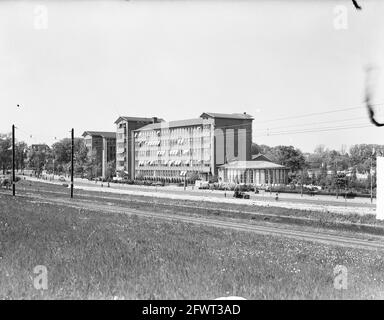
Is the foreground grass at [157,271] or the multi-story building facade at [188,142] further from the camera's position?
the multi-story building facade at [188,142]

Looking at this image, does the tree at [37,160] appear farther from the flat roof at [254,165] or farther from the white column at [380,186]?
the white column at [380,186]

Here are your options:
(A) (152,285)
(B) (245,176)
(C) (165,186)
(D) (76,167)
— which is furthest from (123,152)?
(A) (152,285)

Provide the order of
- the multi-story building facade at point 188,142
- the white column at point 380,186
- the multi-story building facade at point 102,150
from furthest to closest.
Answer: the multi-story building facade at point 102,150 → the multi-story building facade at point 188,142 → the white column at point 380,186

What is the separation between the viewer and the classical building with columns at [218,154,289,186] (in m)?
79.0

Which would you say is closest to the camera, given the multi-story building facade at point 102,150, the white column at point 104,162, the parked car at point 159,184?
the parked car at point 159,184

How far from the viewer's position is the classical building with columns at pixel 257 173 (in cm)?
7900

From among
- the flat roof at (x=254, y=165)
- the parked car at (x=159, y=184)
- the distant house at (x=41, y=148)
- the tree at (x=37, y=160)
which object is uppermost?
the distant house at (x=41, y=148)

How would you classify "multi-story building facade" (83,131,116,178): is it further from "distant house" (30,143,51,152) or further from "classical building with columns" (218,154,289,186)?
"classical building with columns" (218,154,289,186)

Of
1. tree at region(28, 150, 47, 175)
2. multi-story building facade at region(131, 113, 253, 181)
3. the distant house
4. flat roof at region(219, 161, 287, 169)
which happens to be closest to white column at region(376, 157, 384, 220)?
multi-story building facade at region(131, 113, 253, 181)

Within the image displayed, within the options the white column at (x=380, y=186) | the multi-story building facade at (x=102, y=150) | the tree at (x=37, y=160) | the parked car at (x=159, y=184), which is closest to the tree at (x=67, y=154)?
the multi-story building facade at (x=102, y=150)

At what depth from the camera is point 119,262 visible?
902cm

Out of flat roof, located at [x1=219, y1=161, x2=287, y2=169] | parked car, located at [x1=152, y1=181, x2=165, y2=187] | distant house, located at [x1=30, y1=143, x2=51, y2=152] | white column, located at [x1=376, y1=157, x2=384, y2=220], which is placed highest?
distant house, located at [x1=30, y1=143, x2=51, y2=152]

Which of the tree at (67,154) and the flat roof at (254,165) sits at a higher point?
the tree at (67,154)
